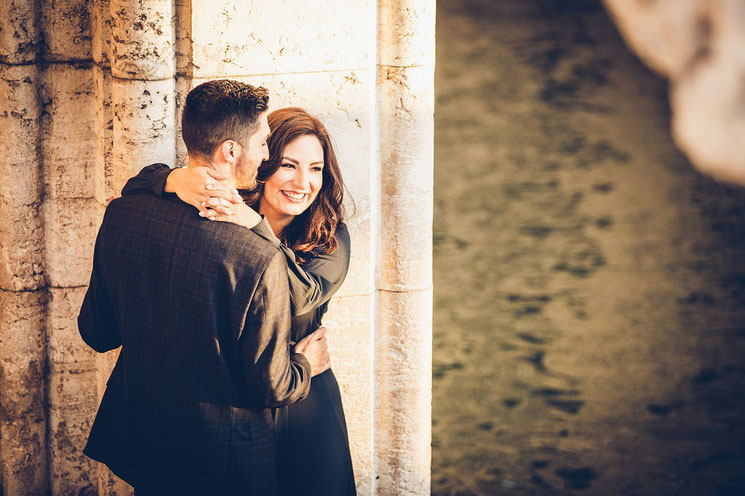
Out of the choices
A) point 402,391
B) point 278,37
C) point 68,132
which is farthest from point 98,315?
point 402,391

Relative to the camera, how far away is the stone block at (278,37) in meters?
2.54

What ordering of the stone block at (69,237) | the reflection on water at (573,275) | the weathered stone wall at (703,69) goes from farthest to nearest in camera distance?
1. the weathered stone wall at (703,69)
2. the reflection on water at (573,275)
3. the stone block at (69,237)

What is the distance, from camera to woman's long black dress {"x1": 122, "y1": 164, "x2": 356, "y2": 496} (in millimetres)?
2262

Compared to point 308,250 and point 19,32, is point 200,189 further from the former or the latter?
point 19,32

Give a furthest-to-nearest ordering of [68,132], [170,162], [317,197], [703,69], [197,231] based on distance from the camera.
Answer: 1. [703,69]
2. [68,132]
3. [170,162]
4. [317,197]
5. [197,231]

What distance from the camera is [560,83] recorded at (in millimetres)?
6719

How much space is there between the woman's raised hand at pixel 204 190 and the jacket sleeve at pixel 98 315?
0.22m

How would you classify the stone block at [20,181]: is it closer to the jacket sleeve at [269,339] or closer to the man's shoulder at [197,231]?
the man's shoulder at [197,231]

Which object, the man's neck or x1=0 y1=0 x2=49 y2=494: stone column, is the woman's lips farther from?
x1=0 y1=0 x2=49 y2=494: stone column

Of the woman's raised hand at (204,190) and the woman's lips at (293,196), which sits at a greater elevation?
the woman's raised hand at (204,190)

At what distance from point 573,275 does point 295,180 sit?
3146 millimetres

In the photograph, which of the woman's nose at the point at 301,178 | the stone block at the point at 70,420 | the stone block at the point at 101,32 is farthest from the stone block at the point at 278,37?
the stone block at the point at 70,420

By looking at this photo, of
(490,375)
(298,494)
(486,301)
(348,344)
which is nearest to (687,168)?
(486,301)

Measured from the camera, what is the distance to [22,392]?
2812 millimetres
